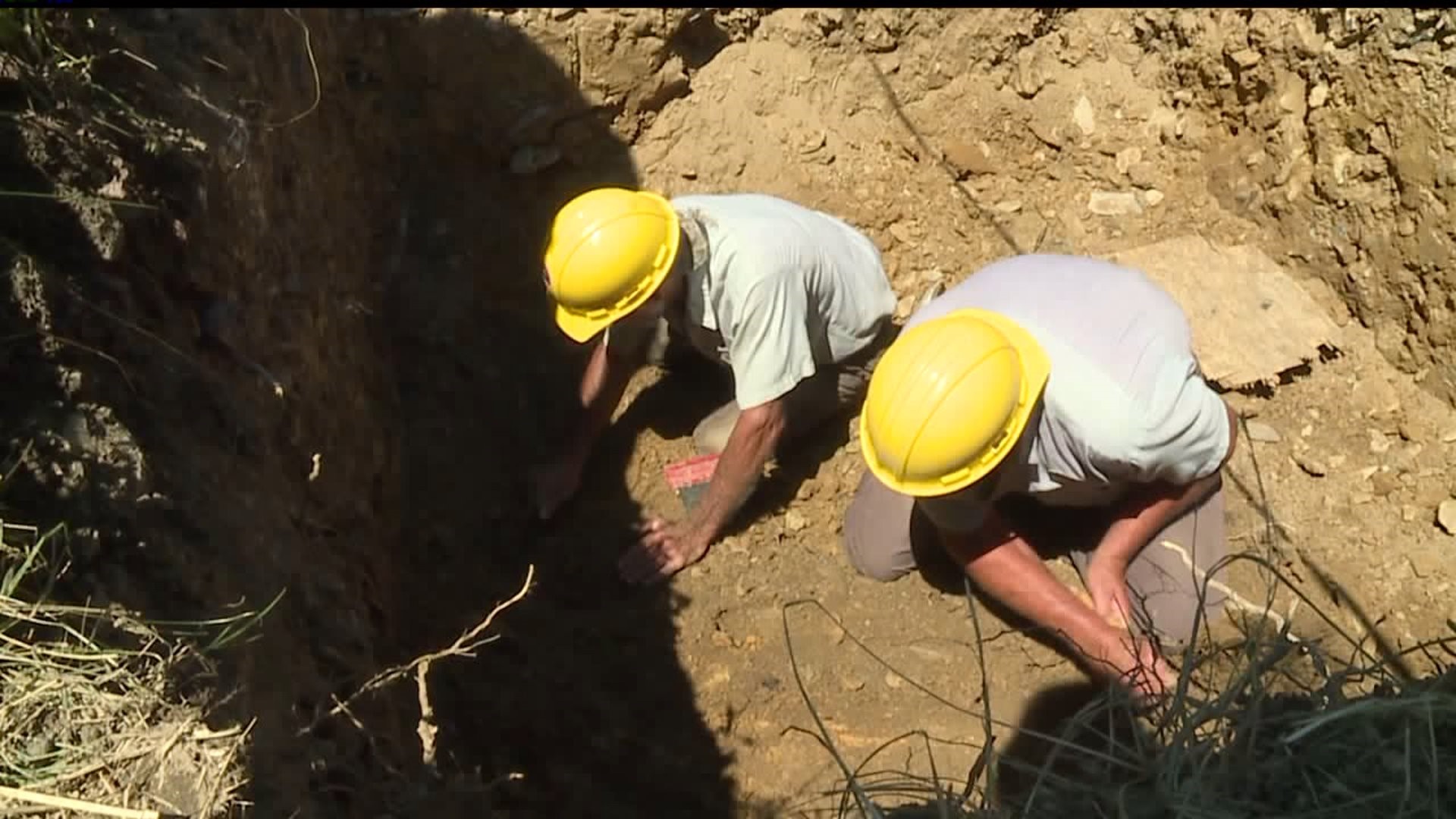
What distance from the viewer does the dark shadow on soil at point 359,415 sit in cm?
209

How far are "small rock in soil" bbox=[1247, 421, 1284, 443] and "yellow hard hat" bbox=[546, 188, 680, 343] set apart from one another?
6.48ft

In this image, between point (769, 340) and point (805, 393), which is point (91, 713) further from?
point (805, 393)

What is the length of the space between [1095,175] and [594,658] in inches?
97.9

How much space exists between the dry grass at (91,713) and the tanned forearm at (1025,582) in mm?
1942

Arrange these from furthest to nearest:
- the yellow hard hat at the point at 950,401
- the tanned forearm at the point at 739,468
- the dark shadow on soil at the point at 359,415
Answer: the tanned forearm at the point at 739,468 < the yellow hard hat at the point at 950,401 < the dark shadow on soil at the point at 359,415

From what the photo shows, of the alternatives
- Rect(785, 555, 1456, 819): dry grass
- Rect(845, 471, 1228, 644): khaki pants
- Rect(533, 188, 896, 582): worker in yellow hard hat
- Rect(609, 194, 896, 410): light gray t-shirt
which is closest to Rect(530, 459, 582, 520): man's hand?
Rect(533, 188, 896, 582): worker in yellow hard hat

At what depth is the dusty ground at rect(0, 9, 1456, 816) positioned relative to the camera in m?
2.23

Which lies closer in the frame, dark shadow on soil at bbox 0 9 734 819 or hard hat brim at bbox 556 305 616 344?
dark shadow on soil at bbox 0 9 734 819

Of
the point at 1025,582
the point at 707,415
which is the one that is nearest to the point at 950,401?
the point at 1025,582

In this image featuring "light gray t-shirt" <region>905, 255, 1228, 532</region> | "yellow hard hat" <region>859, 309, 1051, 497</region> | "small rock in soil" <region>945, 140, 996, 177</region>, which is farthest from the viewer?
"small rock in soil" <region>945, 140, 996, 177</region>

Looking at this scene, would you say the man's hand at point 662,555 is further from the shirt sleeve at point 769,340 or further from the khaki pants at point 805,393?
the shirt sleeve at point 769,340

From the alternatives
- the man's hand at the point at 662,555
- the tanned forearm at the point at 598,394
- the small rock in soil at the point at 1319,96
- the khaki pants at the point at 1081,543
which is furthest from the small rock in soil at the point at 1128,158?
the man's hand at the point at 662,555

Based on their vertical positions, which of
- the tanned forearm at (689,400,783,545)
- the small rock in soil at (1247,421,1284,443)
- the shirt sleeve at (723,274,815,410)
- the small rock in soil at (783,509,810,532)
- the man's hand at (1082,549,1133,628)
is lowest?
the small rock in soil at (783,509,810,532)

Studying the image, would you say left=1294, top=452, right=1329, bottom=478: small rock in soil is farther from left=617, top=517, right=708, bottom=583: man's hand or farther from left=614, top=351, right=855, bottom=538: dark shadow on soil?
left=617, top=517, right=708, bottom=583: man's hand
